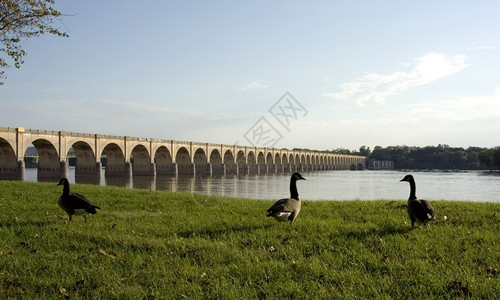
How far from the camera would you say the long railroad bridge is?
170ft

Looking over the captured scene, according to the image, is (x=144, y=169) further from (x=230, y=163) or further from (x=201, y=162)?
(x=230, y=163)

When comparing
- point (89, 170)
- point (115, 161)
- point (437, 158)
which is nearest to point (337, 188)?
point (89, 170)

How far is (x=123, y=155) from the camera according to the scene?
70.6 metres

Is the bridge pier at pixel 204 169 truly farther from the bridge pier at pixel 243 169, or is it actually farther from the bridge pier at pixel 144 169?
the bridge pier at pixel 144 169

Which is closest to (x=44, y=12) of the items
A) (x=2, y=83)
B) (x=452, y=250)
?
→ (x=2, y=83)

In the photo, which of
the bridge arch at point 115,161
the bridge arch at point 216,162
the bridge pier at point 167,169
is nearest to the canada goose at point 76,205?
the bridge arch at point 115,161

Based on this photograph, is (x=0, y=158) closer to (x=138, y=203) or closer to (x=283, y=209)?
(x=138, y=203)

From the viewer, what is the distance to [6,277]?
5.48 m

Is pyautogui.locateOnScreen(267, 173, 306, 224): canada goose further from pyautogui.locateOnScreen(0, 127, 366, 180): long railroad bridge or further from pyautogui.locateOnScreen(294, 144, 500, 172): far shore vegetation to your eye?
pyautogui.locateOnScreen(294, 144, 500, 172): far shore vegetation

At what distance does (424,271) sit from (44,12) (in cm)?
1603

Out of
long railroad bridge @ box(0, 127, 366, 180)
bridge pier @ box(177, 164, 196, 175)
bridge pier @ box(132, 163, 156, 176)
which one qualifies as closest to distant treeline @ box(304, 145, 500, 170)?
long railroad bridge @ box(0, 127, 366, 180)

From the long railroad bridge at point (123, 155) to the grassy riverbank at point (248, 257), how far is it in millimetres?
48344

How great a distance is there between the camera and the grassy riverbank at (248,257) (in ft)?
15.9

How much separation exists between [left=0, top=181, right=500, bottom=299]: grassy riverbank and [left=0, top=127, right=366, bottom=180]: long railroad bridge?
1903 inches
